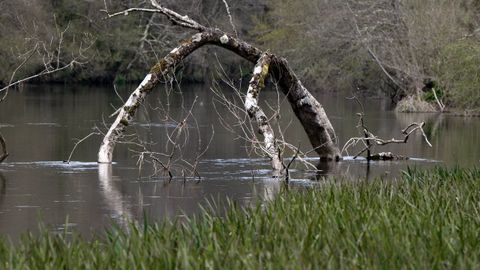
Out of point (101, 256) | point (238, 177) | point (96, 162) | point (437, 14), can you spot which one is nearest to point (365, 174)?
point (238, 177)

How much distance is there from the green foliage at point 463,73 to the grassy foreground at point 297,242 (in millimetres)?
31819

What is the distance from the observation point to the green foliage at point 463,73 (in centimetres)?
4319

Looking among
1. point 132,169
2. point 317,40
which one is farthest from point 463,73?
point 132,169

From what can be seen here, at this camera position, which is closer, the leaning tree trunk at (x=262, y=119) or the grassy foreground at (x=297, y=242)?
the grassy foreground at (x=297, y=242)

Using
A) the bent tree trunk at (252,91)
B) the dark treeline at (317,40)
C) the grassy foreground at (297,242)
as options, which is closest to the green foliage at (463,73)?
the dark treeline at (317,40)

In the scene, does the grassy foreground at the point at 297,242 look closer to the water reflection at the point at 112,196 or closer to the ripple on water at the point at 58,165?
the water reflection at the point at 112,196

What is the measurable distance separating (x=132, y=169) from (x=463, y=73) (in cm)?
2428

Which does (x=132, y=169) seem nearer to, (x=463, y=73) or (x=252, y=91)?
→ (x=252, y=91)

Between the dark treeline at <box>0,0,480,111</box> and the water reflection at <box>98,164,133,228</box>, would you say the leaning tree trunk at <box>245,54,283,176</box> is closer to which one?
the water reflection at <box>98,164,133,228</box>

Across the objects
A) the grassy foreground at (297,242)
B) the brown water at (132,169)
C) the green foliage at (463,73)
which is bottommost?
the grassy foreground at (297,242)

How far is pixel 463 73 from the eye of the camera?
4453 cm

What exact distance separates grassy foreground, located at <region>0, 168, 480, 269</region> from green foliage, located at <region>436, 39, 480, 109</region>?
31.8 metres

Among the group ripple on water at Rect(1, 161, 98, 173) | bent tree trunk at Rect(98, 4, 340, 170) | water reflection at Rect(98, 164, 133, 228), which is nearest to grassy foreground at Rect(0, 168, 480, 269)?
water reflection at Rect(98, 164, 133, 228)

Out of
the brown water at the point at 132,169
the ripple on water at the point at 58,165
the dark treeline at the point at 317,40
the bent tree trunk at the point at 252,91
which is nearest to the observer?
→ the brown water at the point at 132,169
